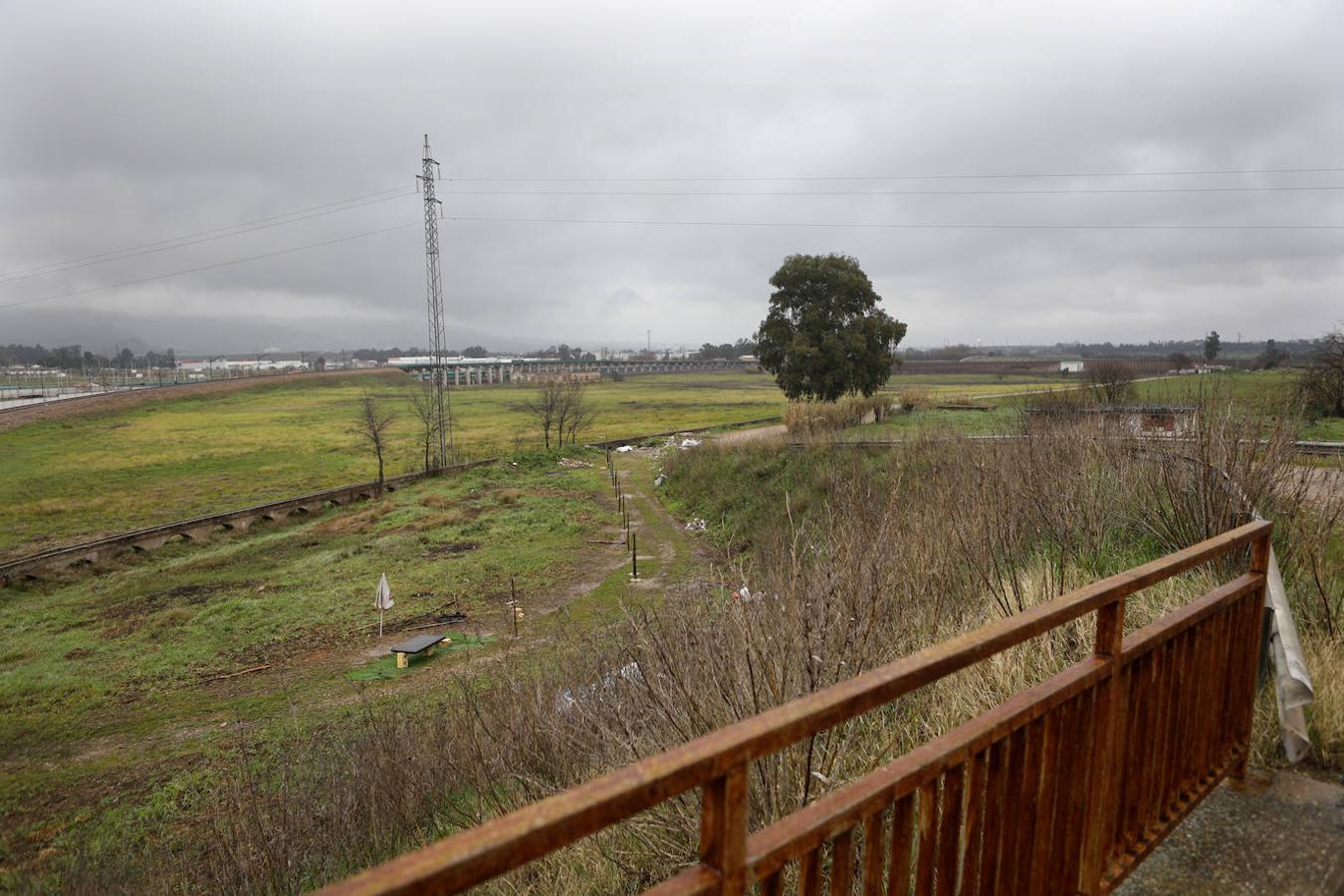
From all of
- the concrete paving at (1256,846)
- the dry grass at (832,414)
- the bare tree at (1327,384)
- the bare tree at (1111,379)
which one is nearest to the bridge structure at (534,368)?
the dry grass at (832,414)

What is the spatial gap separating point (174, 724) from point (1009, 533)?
1461cm

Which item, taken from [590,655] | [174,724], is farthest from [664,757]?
[174,724]

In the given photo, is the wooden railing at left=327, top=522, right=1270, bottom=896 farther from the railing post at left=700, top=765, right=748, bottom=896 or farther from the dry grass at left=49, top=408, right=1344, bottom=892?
the dry grass at left=49, top=408, right=1344, bottom=892

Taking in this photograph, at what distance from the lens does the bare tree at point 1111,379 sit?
27203 millimetres

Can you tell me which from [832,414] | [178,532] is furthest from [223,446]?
[832,414]

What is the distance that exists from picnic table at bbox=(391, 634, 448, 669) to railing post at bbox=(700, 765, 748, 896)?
16.1 m

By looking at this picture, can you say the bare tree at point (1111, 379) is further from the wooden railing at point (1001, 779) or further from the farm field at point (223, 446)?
the wooden railing at point (1001, 779)

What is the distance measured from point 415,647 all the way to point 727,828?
53.4ft

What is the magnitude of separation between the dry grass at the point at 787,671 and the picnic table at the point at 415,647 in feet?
15.8

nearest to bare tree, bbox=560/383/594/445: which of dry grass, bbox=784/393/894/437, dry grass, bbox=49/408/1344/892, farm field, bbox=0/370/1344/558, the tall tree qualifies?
farm field, bbox=0/370/1344/558

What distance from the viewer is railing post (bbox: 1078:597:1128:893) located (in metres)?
2.42

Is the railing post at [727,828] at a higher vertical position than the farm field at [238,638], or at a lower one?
higher

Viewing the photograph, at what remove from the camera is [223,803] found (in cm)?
1005

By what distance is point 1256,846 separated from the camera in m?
3.24
